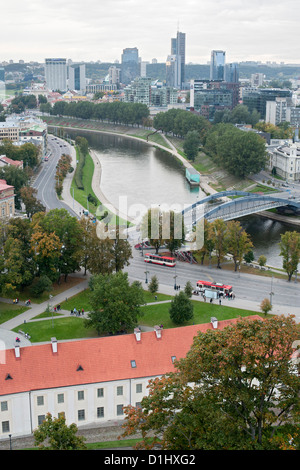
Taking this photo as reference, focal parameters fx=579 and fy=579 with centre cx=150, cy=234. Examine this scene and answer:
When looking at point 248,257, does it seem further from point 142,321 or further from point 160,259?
point 142,321

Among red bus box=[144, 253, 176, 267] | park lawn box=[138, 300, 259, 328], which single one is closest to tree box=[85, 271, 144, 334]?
park lawn box=[138, 300, 259, 328]

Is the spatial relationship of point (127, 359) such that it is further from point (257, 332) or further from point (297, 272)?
point (297, 272)

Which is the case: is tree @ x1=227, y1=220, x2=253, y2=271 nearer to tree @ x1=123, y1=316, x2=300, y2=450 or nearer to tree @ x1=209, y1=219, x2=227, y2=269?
tree @ x1=209, y1=219, x2=227, y2=269

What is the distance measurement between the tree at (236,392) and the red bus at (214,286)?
21.3 m

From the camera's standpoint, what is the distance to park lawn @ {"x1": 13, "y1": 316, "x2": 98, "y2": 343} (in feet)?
106

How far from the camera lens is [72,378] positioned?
2528 centimetres

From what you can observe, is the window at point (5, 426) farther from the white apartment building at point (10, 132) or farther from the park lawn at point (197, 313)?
the white apartment building at point (10, 132)

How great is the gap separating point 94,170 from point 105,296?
56587 millimetres

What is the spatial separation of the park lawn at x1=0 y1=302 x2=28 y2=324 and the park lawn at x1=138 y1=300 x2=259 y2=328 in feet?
24.6

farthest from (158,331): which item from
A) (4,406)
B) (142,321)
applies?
(142,321)

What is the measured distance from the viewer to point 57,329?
33.1 meters

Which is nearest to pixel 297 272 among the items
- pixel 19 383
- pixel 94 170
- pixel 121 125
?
pixel 19 383

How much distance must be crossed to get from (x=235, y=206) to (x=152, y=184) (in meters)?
21.1

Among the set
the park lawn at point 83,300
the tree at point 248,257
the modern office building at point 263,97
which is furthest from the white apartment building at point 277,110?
the park lawn at point 83,300
